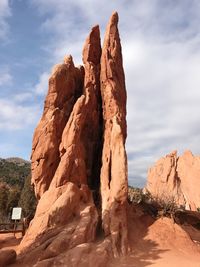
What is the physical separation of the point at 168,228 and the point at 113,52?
11414 mm

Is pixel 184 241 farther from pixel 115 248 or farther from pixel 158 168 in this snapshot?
pixel 158 168

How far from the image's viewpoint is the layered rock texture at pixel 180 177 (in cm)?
5244

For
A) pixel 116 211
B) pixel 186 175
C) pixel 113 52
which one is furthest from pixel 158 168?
pixel 116 211

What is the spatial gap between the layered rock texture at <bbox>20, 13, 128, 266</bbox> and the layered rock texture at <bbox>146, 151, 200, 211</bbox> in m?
35.4

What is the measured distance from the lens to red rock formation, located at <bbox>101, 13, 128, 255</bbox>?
584 inches

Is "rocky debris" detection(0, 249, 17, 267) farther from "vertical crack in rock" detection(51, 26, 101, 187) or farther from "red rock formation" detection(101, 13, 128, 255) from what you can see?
"vertical crack in rock" detection(51, 26, 101, 187)

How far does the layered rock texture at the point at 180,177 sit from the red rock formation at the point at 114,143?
35.4 m

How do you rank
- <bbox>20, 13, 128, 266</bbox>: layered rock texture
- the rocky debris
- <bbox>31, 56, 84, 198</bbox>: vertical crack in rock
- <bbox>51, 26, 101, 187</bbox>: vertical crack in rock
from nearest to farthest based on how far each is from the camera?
the rocky debris, <bbox>20, 13, 128, 266</bbox>: layered rock texture, <bbox>51, 26, 101, 187</bbox>: vertical crack in rock, <bbox>31, 56, 84, 198</bbox>: vertical crack in rock

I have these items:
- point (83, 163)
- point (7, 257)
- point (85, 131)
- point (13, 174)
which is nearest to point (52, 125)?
point (85, 131)

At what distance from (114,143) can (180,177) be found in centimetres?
4125

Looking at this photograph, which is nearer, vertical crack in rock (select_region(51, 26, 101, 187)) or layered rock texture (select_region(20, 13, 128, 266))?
layered rock texture (select_region(20, 13, 128, 266))

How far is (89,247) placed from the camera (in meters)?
13.0

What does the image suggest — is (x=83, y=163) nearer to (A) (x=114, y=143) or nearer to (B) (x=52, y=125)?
(A) (x=114, y=143)

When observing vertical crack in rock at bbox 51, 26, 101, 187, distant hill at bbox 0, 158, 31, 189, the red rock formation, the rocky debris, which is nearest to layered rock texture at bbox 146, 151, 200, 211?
distant hill at bbox 0, 158, 31, 189
